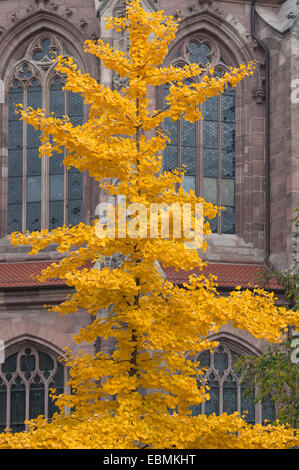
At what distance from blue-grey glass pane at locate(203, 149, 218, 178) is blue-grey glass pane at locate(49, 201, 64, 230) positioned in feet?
11.2

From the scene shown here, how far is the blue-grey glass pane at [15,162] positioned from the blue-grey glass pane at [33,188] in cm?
30

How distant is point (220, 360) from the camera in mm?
20406

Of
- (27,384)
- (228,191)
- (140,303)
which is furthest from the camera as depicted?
(228,191)

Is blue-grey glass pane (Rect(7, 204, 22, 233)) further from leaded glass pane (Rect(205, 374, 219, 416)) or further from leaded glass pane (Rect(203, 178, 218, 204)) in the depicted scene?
leaded glass pane (Rect(205, 374, 219, 416))

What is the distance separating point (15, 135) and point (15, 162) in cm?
64

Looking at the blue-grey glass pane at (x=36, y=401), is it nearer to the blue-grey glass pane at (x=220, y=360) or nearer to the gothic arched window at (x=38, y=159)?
the blue-grey glass pane at (x=220, y=360)

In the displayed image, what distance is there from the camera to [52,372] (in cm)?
2005

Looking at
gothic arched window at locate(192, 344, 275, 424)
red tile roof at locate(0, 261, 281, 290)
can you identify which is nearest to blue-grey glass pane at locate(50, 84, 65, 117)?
red tile roof at locate(0, 261, 281, 290)

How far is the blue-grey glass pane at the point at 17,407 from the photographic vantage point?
20031 millimetres

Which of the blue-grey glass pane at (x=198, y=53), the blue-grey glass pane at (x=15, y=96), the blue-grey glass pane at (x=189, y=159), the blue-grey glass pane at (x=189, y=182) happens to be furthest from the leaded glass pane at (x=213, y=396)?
the blue-grey glass pane at (x=15, y=96)

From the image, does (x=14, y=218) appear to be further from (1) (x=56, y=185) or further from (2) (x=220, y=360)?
(2) (x=220, y=360)

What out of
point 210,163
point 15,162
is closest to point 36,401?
point 15,162
